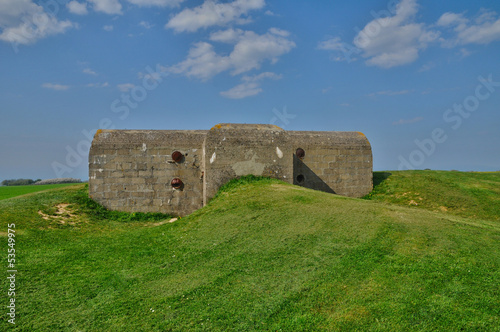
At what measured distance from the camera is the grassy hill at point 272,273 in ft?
15.9

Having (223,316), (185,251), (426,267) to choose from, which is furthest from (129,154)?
(426,267)

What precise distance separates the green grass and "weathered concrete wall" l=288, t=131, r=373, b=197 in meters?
1.08

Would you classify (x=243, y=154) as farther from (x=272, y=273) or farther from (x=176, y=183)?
(x=272, y=273)

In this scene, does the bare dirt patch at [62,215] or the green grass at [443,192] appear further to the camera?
the green grass at [443,192]

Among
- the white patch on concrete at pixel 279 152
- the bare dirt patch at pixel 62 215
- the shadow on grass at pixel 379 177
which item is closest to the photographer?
the bare dirt patch at pixel 62 215

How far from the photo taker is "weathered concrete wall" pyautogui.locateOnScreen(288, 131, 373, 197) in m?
16.1

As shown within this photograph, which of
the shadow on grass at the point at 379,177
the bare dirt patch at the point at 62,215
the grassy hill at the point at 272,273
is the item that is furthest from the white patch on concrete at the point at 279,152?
the bare dirt patch at the point at 62,215

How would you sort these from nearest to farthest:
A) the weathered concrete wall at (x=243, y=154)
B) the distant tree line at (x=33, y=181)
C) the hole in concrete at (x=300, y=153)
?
the weathered concrete wall at (x=243, y=154), the hole in concrete at (x=300, y=153), the distant tree line at (x=33, y=181)

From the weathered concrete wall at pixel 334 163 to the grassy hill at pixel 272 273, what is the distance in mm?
6202

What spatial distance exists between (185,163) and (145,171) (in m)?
1.79

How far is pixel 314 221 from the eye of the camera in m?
8.23

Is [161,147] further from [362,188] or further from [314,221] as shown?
[362,188]

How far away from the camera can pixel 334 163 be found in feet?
54.1

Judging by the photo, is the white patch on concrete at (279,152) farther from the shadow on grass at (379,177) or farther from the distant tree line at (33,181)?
the distant tree line at (33,181)
